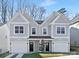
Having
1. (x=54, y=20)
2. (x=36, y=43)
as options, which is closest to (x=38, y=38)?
(x=36, y=43)

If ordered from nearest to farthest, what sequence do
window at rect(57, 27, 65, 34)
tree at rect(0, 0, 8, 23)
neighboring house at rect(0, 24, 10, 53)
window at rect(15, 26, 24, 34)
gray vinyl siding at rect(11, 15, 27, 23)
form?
gray vinyl siding at rect(11, 15, 27, 23) → window at rect(15, 26, 24, 34) → window at rect(57, 27, 65, 34) → neighboring house at rect(0, 24, 10, 53) → tree at rect(0, 0, 8, 23)

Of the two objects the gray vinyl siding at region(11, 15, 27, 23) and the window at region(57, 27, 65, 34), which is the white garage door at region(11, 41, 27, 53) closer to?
the gray vinyl siding at region(11, 15, 27, 23)

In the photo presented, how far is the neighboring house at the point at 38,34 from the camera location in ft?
126

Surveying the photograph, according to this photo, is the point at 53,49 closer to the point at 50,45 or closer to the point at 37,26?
the point at 50,45

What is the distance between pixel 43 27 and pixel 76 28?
6441 mm

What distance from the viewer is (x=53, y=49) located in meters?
38.9

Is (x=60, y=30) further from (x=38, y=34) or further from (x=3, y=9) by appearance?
(x=3, y=9)

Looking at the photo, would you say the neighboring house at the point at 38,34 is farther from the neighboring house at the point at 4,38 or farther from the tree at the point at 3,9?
the tree at the point at 3,9

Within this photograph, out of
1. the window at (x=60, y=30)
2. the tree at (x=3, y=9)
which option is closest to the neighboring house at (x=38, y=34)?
the window at (x=60, y=30)

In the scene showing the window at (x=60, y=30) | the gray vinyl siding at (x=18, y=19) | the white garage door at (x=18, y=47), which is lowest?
the white garage door at (x=18, y=47)

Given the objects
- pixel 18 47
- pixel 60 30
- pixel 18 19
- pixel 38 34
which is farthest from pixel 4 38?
pixel 60 30

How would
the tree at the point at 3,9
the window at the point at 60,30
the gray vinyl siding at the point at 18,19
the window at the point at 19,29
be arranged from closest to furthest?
the gray vinyl siding at the point at 18,19, the window at the point at 19,29, the window at the point at 60,30, the tree at the point at 3,9

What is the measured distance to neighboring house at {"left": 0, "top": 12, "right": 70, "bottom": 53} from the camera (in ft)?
126

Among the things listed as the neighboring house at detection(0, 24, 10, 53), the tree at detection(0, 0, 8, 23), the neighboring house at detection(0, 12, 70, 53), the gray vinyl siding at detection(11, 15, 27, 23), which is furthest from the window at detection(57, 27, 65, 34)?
the tree at detection(0, 0, 8, 23)
